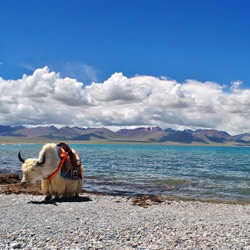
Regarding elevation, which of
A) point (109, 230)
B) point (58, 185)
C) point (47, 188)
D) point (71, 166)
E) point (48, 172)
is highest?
point (71, 166)

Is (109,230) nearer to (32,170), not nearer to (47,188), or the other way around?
(32,170)

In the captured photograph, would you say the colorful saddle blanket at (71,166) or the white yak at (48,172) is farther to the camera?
the colorful saddle blanket at (71,166)

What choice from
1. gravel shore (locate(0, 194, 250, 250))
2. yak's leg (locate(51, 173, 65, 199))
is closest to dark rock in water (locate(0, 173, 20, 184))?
yak's leg (locate(51, 173, 65, 199))

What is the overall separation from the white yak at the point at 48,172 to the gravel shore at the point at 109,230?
135 centimetres

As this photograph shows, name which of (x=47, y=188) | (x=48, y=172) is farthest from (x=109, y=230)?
(x=47, y=188)

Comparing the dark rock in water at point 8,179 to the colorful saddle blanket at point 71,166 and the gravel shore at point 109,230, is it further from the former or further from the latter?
the gravel shore at point 109,230

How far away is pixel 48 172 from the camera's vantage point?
1295 centimetres

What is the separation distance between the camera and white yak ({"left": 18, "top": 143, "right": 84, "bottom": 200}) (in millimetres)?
12688

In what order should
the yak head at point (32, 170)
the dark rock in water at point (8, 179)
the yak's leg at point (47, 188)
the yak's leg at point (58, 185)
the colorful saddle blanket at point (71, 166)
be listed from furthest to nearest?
the dark rock in water at point (8, 179) < the colorful saddle blanket at point (71, 166) < the yak's leg at point (47, 188) < the yak's leg at point (58, 185) < the yak head at point (32, 170)

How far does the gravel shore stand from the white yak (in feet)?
4.42

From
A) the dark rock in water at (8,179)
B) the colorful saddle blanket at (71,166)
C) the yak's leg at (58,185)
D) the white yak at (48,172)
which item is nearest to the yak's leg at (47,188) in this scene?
the white yak at (48,172)

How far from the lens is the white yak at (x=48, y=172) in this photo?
1269cm

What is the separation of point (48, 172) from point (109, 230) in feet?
17.7

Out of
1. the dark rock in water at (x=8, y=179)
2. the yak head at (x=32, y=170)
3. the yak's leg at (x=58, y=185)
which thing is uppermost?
the yak head at (x=32, y=170)
